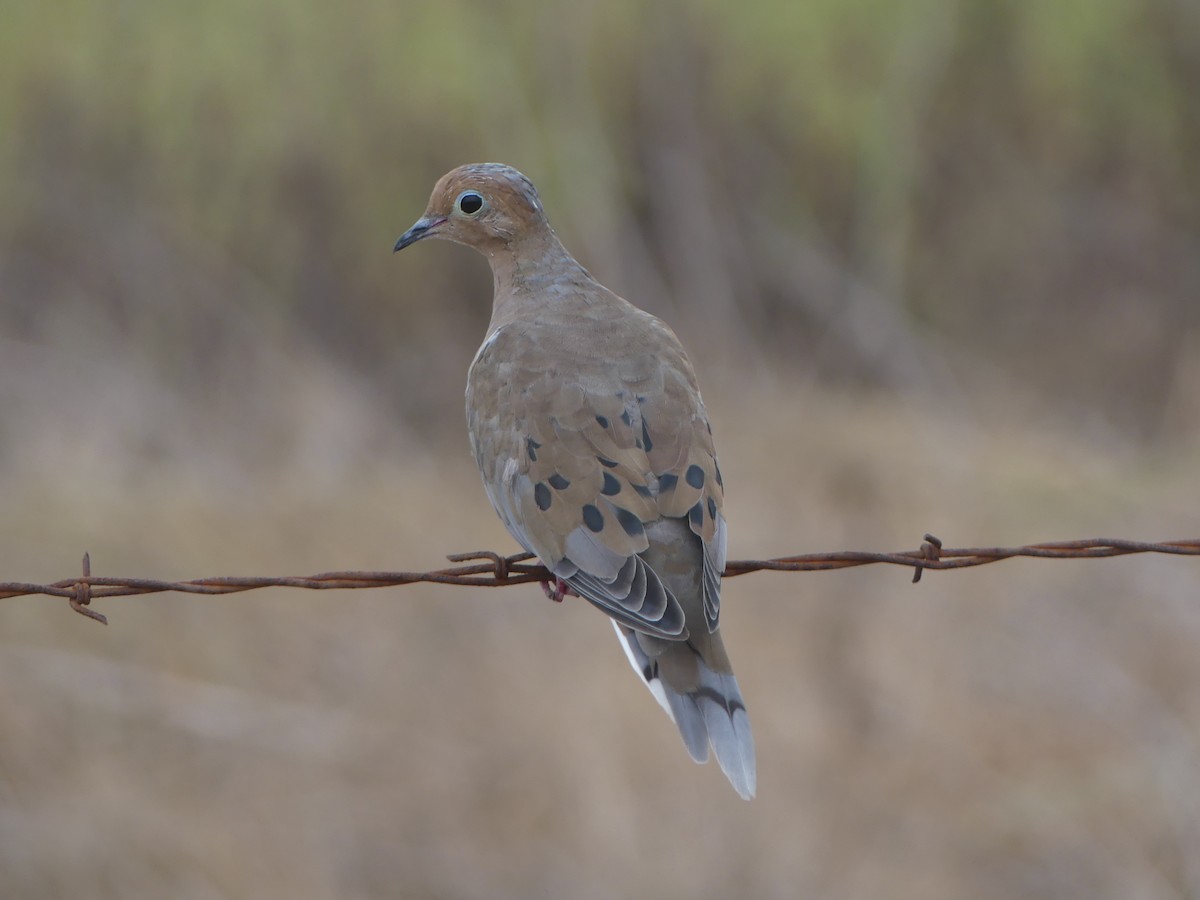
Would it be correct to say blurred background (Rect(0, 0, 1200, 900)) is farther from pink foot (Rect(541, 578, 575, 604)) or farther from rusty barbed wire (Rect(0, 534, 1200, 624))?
rusty barbed wire (Rect(0, 534, 1200, 624))

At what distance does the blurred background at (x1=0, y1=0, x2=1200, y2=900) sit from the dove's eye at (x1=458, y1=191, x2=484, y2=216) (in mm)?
2837

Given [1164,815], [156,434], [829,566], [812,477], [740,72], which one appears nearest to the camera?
[829,566]

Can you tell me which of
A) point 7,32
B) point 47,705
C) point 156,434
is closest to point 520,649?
point 47,705

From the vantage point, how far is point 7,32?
1047 centimetres

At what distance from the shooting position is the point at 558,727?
6531 mm

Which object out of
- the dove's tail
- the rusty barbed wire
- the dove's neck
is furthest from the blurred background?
the rusty barbed wire

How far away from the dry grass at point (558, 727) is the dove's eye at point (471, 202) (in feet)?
9.28

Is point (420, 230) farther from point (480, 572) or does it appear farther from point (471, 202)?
point (480, 572)

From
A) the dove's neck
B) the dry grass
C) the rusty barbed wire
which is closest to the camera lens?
the rusty barbed wire

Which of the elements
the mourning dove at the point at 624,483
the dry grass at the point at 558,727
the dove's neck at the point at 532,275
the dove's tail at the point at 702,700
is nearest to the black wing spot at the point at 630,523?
the mourning dove at the point at 624,483

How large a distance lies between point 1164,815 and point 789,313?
4689mm

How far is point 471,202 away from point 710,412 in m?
4.18

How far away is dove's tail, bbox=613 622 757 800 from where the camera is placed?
10.9 ft

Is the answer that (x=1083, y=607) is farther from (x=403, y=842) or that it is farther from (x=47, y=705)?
(x=47, y=705)
